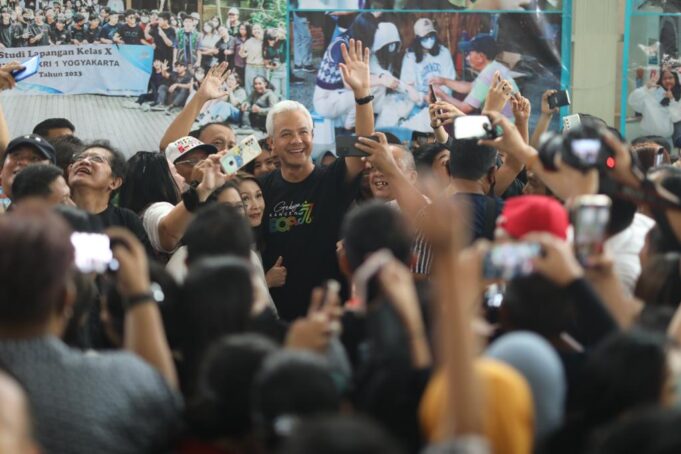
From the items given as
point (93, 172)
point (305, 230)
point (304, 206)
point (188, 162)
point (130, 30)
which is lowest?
point (305, 230)

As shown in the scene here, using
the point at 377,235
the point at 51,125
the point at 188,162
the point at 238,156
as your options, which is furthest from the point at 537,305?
the point at 51,125

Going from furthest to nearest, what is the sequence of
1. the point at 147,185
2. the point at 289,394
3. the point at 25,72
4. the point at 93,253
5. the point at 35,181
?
the point at 147,185 → the point at 25,72 → the point at 35,181 → the point at 93,253 → the point at 289,394

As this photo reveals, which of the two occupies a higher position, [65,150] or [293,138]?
[293,138]

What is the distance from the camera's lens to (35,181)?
171 inches

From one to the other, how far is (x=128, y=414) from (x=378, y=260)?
27.6 inches

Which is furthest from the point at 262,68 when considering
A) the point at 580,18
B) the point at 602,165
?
the point at 602,165

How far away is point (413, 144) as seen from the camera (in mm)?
7602

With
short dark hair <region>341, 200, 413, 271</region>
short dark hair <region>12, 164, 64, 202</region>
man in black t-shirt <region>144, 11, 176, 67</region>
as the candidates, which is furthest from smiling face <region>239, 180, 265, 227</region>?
man in black t-shirt <region>144, 11, 176, 67</region>

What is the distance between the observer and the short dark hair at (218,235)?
3297 millimetres

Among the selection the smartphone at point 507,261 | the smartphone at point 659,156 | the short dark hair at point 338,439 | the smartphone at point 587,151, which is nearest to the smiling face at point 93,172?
the smartphone at point 587,151

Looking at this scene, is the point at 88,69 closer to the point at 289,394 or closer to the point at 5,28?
the point at 5,28

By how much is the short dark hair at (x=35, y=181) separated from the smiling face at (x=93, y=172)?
0.48 meters

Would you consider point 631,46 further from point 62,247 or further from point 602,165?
point 62,247

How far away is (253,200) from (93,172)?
72 centimetres
